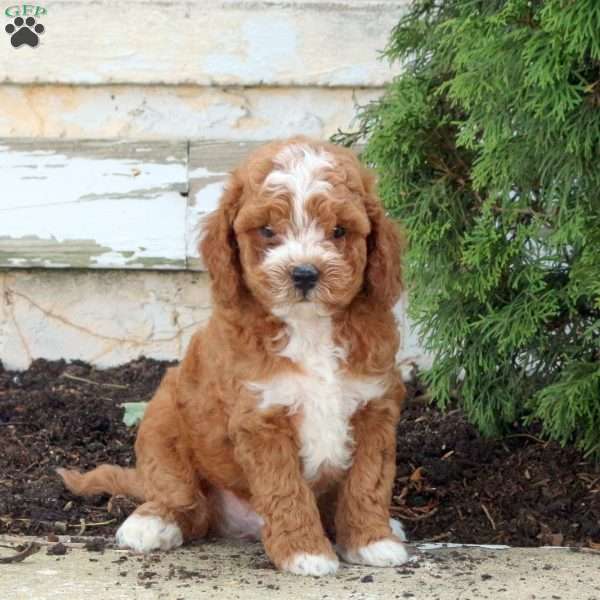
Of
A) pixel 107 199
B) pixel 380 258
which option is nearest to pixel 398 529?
pixel 380 258

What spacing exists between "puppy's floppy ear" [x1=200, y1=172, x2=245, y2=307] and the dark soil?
1204mm

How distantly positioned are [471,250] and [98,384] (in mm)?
2651

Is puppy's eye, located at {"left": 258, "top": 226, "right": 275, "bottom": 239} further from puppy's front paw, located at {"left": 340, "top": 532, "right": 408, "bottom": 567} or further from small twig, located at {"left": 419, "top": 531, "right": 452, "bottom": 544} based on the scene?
small twig, located at {"left": 419, "top": 531, "right": 452, "bottom": 544}

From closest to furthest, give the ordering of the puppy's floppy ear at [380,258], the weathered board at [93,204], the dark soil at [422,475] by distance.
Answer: the puppy's floppy ear at [380,258] < the dark soil at [422,475] < the weathered board at [93,204]

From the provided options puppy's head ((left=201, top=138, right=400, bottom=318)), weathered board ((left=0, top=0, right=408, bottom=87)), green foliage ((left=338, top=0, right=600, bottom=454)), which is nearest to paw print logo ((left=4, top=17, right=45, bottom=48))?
weathered board ((left=0, top=0, right=408, bottom=87))

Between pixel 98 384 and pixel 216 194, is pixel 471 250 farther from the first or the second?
pixel 98 384

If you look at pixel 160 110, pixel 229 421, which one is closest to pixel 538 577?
pixel 229 421

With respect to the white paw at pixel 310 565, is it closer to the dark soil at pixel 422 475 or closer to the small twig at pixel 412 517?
the dark soil at pixel 422 475

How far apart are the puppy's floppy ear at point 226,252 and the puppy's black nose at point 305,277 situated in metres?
0.36

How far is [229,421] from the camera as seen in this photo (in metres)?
4.74

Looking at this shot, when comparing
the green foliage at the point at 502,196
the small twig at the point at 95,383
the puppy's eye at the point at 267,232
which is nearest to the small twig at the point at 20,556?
the puppy's eye at the point at 267,232

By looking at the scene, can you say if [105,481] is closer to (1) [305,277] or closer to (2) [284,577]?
(2) [284,577]

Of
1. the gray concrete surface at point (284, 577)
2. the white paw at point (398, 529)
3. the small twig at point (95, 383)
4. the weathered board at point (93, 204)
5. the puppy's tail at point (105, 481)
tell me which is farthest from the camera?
the weathered board at point (93, 204)

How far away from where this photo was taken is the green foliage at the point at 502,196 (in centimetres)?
494
